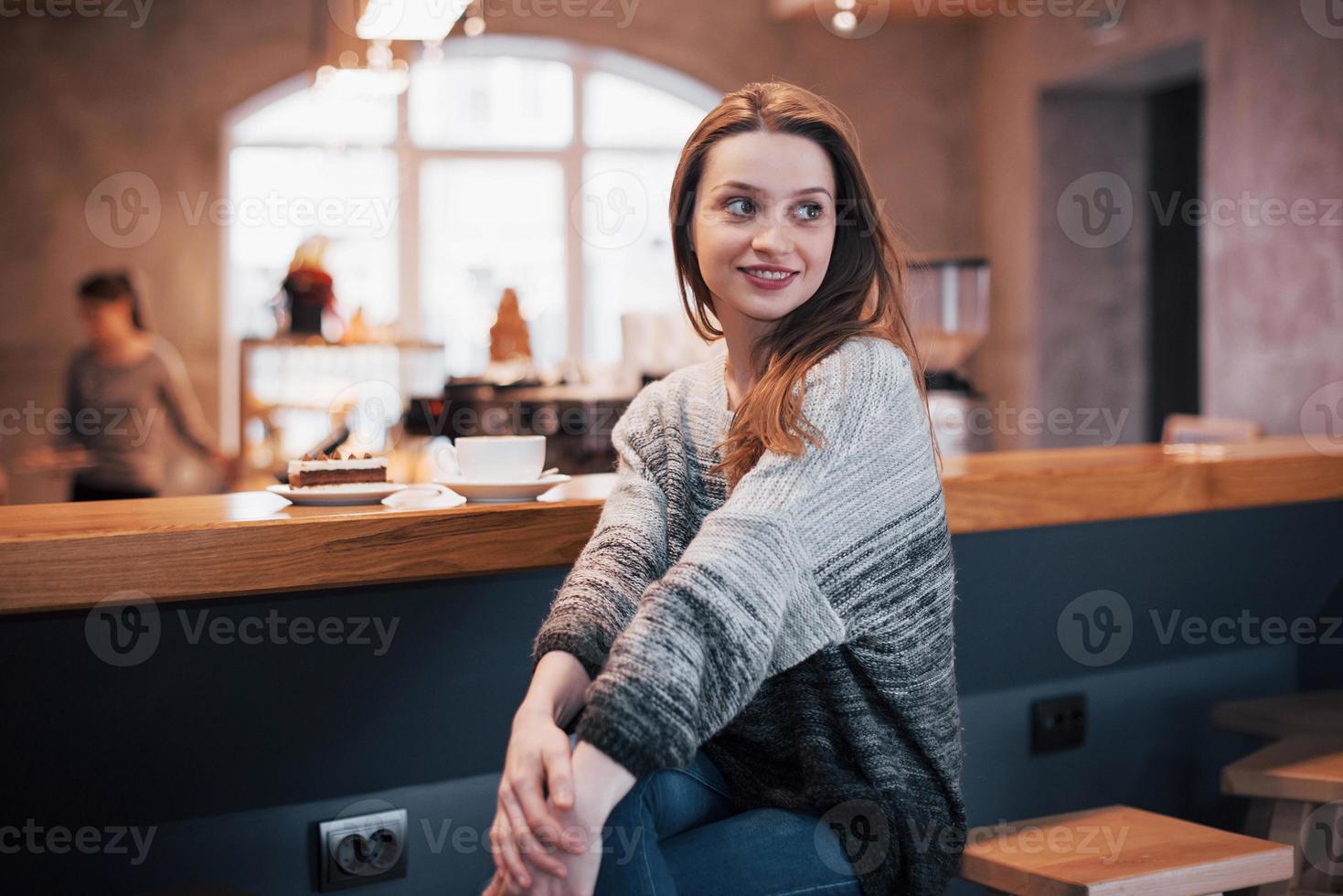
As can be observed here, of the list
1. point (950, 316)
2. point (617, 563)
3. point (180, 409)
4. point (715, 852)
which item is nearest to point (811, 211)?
point (617, 563)

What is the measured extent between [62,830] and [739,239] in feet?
3.43

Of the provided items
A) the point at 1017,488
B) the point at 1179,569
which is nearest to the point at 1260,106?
the point at 1179,569

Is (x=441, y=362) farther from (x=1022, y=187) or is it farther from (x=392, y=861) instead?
(x=392, y=861)

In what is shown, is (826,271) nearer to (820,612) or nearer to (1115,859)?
(820,612)

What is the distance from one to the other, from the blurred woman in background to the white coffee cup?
2925mm

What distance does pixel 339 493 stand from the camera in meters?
1.52

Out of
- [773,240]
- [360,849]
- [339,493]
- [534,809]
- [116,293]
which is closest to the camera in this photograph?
[534,809]

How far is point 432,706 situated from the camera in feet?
5.46

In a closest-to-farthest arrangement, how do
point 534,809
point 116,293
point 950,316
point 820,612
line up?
point 534,809, point 820,612, point 950,316, point 116,293

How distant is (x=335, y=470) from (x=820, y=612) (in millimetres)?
719

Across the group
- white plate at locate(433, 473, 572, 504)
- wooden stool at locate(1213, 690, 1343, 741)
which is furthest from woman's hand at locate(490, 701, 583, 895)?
wooden stool at locate(1213, 690, 1343, 741)

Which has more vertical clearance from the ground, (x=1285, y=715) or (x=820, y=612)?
(x=820, y=612)

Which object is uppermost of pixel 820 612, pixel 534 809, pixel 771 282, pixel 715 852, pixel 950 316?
pixel 950 316

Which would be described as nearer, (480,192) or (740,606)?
(740,606)
